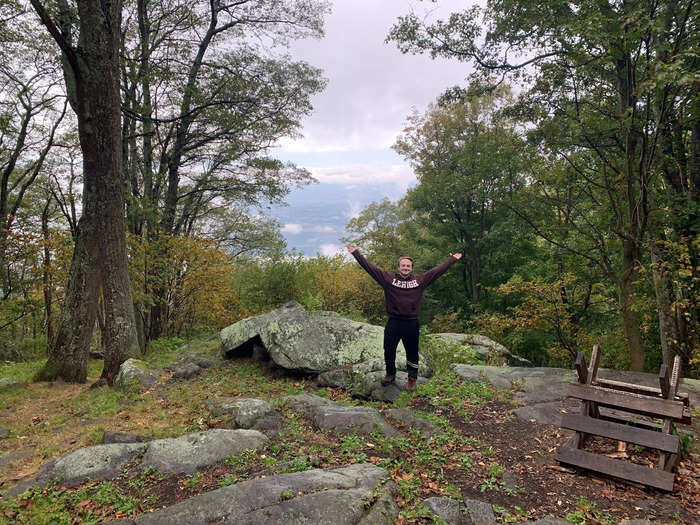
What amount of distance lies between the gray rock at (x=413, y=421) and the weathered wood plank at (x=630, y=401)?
1.91 metres

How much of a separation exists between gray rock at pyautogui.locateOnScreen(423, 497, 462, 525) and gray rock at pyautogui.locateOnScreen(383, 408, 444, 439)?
163 centimetres

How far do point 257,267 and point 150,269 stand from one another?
3.73 meters

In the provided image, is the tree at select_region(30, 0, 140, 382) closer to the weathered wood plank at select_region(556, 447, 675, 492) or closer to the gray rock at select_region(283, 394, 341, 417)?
the gray rock at select_region(283, 394, 341, 417)

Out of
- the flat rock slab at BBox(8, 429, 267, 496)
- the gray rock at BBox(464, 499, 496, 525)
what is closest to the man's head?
the flat rock slab at BBox(8, 429, 267, 496)

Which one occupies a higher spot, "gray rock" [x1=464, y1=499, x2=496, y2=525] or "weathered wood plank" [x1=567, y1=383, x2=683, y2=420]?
"weathered wood plank" [x1=567, y1=383, x2=683, y2=420]

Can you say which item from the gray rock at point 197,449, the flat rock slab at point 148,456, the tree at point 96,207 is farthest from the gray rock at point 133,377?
the gray rock at point 197,449

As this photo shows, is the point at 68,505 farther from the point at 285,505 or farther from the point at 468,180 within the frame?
the point at 468,180

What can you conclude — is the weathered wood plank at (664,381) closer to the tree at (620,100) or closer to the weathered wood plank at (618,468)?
the weathered wood plank at (618,468)

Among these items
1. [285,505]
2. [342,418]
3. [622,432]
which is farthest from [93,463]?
[622,432]

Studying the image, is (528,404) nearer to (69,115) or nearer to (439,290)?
(439,290)

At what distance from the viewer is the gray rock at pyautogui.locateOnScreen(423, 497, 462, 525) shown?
3.45m

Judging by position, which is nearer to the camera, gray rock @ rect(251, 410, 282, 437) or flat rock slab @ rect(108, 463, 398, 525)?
flat rock slab @ rect(108, 463, 398, 525)

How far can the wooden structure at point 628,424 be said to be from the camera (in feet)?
13.6

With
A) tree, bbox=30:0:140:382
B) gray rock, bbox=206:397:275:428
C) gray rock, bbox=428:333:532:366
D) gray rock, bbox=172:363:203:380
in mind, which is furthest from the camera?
gray rock, bbox=428:333:532:366
